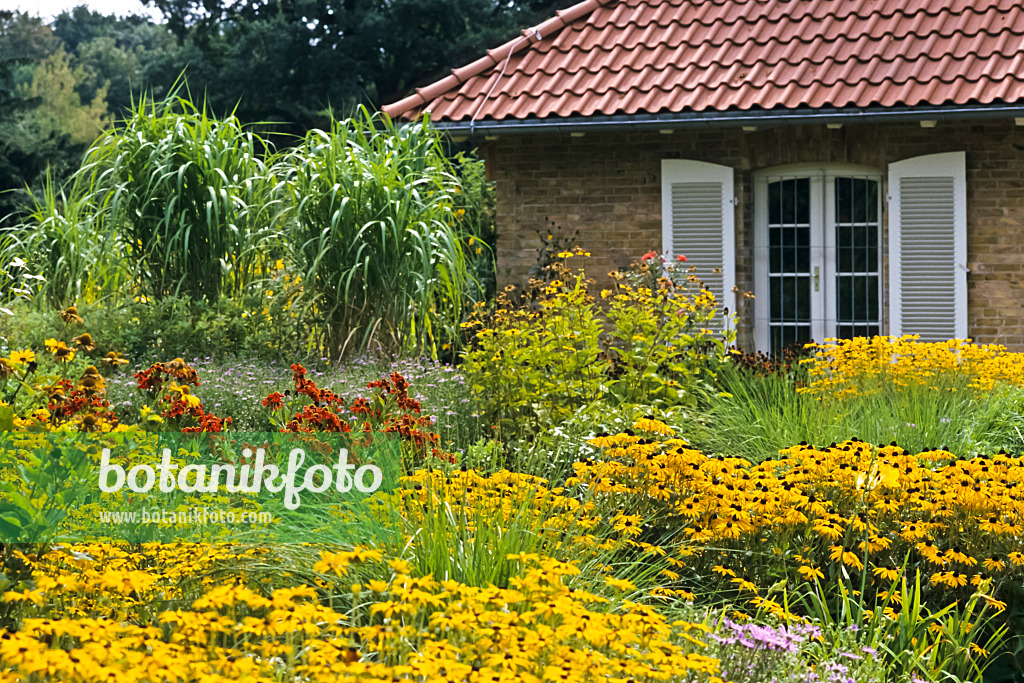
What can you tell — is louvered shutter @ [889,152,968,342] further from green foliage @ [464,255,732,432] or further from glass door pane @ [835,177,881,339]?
green foliage @ [464,255,732,432]

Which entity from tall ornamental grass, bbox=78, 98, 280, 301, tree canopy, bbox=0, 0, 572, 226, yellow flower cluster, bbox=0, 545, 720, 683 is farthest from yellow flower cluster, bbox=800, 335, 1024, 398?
tree canopy, bbox=0, 0, 572, 226

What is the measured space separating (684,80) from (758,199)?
131 cm

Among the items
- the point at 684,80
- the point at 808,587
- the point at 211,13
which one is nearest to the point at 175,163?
the point at 684,80

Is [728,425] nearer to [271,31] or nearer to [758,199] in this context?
[758,199]

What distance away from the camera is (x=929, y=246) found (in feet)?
29.3

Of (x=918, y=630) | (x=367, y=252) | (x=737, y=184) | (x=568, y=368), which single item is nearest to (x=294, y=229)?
(x=367, y=252)

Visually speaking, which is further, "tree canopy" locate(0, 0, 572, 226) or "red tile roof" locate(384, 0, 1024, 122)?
"tree canopy" locate(0, 0, 572, 226)

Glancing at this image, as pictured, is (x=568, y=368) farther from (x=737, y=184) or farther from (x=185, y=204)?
(x=737, y=184)

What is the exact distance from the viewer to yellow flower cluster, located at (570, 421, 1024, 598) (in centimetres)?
380

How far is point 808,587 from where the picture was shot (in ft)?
12.7

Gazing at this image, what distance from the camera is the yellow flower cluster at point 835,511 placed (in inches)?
150

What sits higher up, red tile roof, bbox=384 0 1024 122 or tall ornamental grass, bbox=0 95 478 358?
red tile roof, bbox=384 0 1024 122

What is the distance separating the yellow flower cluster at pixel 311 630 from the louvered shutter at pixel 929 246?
6.65m

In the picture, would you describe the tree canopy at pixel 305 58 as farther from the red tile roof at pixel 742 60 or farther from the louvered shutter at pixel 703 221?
the louvered shutter at pixel 703 221
